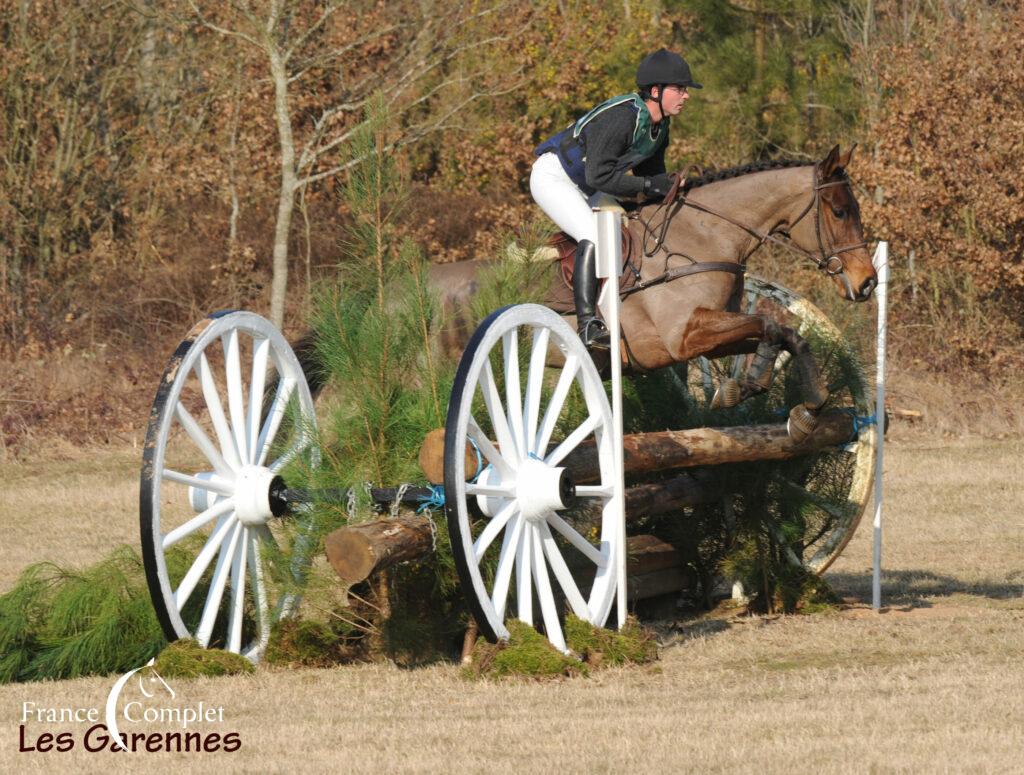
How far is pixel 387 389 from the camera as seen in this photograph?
23.7ft

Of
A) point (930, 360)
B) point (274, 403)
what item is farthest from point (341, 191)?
point (930, 360)

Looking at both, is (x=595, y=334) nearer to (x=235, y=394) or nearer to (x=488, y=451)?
(x=488, y=451)

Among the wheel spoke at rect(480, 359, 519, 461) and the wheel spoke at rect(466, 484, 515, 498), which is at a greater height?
the wheel spoke at rect(480, 359, 519, 461)

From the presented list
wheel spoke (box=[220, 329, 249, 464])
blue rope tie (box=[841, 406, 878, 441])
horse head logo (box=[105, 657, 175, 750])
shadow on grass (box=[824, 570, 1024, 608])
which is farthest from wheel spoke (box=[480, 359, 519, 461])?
shadow on grass (box=[824, 570, 1024, 608])

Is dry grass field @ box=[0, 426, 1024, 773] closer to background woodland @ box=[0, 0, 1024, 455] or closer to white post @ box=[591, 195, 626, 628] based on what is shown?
white post @ box=[591, 195, 626, 628]

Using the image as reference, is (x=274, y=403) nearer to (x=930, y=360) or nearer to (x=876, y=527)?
(x=876, y=527)

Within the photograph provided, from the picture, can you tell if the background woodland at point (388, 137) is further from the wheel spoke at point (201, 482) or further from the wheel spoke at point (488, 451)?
the wheel spoke at point (488, 451)

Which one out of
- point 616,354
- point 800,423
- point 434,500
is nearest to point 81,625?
point 434,500

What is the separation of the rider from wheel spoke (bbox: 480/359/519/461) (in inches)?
57.4

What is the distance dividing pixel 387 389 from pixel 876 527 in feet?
10.3

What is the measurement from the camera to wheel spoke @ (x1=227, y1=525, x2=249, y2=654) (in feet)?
23.4

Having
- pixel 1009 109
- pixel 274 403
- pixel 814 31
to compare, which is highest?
pixel 814 31

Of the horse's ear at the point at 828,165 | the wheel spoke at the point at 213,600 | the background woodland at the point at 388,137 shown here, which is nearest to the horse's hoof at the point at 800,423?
the horse's ear at the point at 828,165

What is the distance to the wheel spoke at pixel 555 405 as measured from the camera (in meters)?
6.86
